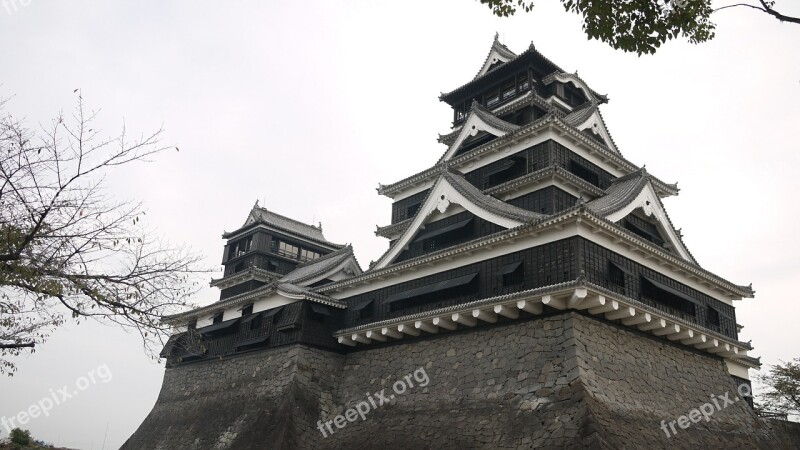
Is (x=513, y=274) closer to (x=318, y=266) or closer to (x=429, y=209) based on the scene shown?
(x=429, y=209)

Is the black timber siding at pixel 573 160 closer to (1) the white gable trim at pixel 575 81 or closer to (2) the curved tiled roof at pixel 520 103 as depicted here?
(2) the curved tiled roof at pixel 520 103

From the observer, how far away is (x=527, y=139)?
73.3 ft

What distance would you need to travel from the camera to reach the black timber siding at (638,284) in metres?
16.3

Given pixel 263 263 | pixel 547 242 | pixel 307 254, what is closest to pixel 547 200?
pixel 547 242

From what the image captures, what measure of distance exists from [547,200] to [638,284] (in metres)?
4.57

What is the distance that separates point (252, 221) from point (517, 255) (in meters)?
19.6

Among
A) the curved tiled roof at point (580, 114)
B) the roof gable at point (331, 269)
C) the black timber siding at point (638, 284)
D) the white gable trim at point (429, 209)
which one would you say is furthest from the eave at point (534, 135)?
the black timber siding at point (638, 284)

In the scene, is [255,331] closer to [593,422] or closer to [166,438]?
[166,438]

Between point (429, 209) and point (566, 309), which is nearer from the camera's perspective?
point (566, 309)

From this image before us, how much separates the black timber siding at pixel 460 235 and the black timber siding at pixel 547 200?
7.91 feet

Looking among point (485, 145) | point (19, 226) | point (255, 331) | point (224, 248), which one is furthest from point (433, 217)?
point (224, 248)

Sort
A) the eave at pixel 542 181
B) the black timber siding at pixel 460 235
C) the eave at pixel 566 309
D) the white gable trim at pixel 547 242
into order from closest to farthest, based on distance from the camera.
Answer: the eave at pixel 566 309 < the white gable trim at pixel 547 242 < the black timber siding at pixel 460 235 < the eave at pixel 542 181

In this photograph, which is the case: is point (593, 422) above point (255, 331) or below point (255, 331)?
below

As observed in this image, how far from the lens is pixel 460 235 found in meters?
20.7
